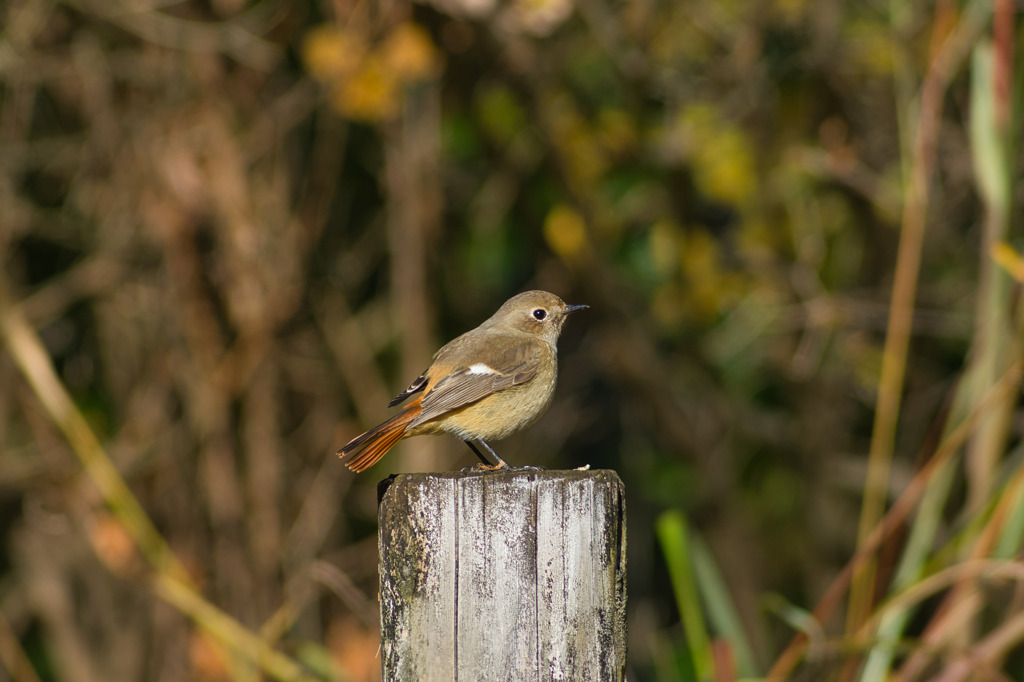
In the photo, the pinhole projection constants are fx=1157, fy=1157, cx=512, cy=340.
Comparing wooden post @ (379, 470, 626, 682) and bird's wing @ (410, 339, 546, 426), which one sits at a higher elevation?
bird's wing @ (410, 339, 546, 426)

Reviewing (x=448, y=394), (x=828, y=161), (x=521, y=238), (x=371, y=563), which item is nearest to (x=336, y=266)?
(x=521, y=238)

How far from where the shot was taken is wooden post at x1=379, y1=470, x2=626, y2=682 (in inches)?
81.2

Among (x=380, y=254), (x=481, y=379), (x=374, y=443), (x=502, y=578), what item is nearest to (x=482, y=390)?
(x=481, y=379)

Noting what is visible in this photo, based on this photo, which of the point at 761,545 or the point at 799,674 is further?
the point at 761,545

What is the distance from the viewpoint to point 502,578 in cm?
207

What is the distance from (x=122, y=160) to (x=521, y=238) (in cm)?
230

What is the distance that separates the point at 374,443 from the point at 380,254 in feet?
13.6

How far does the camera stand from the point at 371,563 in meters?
6.59

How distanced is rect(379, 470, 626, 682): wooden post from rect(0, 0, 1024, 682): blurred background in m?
3.45

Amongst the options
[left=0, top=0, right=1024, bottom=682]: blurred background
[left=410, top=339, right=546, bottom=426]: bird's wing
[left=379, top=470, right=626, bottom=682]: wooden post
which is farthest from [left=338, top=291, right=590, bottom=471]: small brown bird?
[left=0, top=0, right=1024, bottom=682]: blurred background

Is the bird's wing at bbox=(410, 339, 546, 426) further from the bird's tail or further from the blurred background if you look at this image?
the blurred background

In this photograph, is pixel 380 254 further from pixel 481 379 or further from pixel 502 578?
pixel 502 578

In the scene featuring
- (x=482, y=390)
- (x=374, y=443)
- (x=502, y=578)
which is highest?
(x=482, y=390)

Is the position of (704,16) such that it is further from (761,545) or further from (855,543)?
(761,545)
